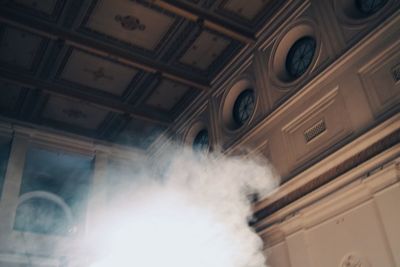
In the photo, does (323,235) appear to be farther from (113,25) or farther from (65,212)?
(65,212)

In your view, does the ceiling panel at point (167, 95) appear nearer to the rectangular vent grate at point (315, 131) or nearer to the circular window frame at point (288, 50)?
the circular window frame at point (288, 50)

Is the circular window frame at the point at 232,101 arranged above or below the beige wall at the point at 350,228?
above

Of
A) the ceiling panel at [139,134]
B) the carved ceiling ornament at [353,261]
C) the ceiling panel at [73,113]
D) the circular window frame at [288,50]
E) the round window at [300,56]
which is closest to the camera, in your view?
the carved ceiling ornament at [353,261]

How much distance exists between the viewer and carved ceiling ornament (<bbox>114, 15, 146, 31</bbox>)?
25.4 ft

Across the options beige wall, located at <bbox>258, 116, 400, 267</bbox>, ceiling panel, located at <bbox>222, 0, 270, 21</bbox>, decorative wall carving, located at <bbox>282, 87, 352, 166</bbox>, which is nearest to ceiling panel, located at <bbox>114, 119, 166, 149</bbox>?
ceiling panel, located at <bbox>222, 0, 270, 21</bbox>

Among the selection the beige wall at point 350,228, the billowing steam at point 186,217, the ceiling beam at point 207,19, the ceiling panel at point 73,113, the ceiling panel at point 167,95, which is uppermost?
the ceiling panel at point 167,95

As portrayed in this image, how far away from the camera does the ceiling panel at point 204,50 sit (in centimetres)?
832

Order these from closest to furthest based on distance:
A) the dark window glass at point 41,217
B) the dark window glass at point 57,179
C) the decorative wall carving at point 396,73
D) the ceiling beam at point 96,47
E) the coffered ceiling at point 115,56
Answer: the decorative wall carving at point 396,73, the ceiling beam at point 96,47, the coffered ceiling at point 115,56, the dark window glass at point 41,217, the dark window glass at point 57,179

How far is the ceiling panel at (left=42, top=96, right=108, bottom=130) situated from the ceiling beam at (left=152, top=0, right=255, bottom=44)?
3.40m

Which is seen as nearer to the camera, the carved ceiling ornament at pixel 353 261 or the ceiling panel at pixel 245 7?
the carved ceiling ornament at pixel 353 261

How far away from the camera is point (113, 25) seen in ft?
25.8

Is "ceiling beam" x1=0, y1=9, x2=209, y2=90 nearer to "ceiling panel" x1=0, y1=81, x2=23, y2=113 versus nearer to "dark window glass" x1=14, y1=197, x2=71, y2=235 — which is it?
"ceiling panel" x1=0, y1=81, x2=23, y2=113

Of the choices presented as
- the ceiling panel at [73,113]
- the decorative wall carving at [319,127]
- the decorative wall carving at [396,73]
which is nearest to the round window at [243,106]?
the decorative wall carving at [319,127]

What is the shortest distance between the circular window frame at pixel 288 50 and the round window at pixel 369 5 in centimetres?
70
